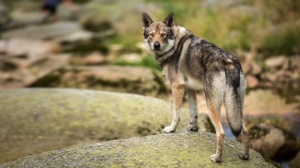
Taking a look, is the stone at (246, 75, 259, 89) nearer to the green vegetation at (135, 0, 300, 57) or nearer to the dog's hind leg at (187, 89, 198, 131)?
the green vegetation at (135, 0, 300, 57)

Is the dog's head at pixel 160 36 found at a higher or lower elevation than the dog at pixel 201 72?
higher

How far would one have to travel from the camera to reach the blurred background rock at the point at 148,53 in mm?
9820

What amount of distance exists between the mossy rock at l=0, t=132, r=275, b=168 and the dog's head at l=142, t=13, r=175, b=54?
3.10 feet

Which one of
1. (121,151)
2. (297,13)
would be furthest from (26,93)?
(297,13)

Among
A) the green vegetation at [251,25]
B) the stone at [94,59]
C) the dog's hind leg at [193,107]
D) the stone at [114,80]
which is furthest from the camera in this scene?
the stone at [94,59]

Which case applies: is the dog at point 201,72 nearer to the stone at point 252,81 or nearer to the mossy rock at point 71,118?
the mossy rock at point 71,118

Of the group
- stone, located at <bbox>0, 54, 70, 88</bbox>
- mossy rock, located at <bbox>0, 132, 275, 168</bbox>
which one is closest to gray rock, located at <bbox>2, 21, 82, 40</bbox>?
stone, located at <bbox>0, 54, 70, 88</bbox>

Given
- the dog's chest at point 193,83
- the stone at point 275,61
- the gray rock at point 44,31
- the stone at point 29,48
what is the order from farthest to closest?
the gray rock at point 44,31 → the stone at point 29,48 → the stone at point 275,61 → the dog's chest at point 193,83

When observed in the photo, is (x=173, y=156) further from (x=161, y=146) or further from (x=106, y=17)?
(x=106, y=17)

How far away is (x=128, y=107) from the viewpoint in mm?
7801

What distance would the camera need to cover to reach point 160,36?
18.7ft

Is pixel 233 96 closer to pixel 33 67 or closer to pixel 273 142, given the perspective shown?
pixel 273 142

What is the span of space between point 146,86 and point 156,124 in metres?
2.46

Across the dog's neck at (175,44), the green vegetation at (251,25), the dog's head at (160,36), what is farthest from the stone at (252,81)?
the dog's head at (160,36)
